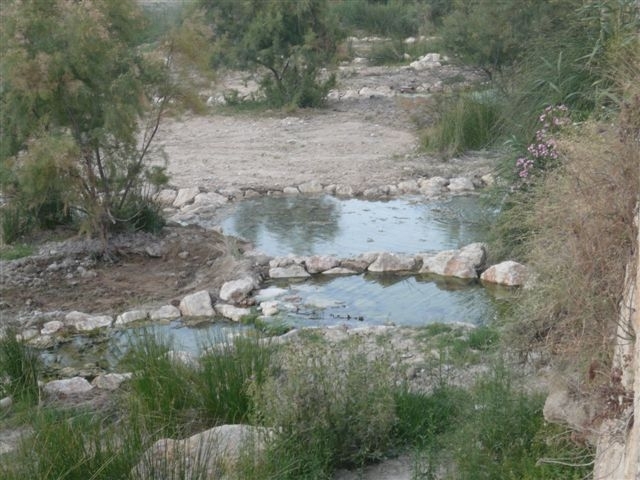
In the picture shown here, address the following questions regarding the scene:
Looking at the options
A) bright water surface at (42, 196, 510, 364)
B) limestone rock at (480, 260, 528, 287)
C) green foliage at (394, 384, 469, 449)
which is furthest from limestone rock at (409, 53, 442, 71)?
green foliage at (394, 384, 469, 449)

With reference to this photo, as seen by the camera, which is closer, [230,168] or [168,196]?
[168,196]

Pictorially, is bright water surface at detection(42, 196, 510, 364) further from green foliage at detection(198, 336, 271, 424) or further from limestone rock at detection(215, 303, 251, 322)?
green foliage at detection(198, 336, 271, 424)

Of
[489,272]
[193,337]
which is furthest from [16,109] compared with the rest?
[489,272]

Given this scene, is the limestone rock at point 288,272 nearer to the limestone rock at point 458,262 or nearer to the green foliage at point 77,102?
→ the limestone rock at point 458,262

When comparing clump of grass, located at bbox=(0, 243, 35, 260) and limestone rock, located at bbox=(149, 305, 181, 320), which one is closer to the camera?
limestone rock, located at bbox=(149, 305, 181, 320)

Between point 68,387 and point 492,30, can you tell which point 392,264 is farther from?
point 492,30

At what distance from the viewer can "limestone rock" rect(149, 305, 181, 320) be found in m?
9.02

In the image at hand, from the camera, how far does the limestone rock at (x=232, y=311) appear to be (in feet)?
29.2

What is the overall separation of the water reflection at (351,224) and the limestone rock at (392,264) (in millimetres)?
674

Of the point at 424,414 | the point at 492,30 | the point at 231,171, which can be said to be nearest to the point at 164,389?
the point at 424,414

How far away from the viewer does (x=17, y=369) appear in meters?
7.08

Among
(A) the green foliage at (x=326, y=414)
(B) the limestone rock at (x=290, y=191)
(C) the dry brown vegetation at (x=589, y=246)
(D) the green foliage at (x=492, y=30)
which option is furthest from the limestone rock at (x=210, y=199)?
(C) the dry brown vegetation at (x=589, y=246)

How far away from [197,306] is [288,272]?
1350 mm

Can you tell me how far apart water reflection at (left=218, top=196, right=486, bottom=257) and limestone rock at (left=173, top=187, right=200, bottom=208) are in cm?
72
